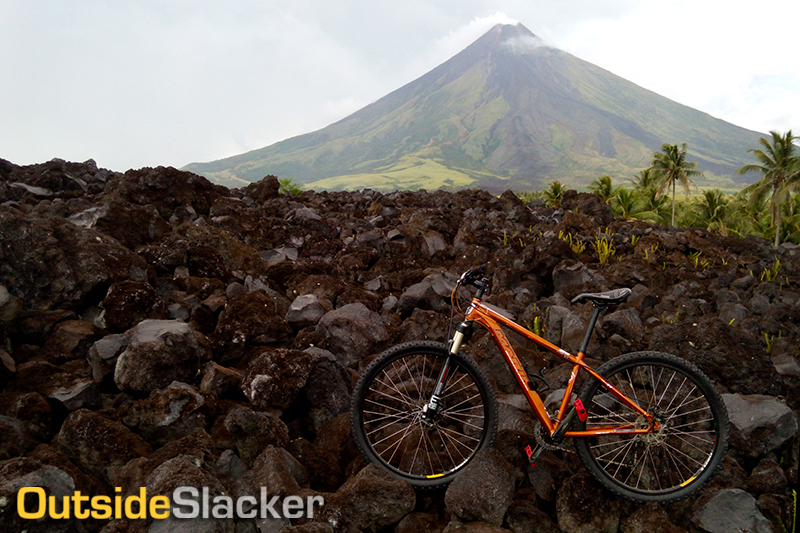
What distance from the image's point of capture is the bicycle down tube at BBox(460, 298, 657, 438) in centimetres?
315

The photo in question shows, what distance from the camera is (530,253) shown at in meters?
7.28

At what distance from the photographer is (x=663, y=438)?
→ 320 centimetres

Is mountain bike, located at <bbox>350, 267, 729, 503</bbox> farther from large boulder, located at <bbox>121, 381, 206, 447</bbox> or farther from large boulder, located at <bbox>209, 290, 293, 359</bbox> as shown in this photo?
large boulder, located at <bbox>209, 290, 293, 359</bbox>

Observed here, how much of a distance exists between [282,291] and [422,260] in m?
2.88

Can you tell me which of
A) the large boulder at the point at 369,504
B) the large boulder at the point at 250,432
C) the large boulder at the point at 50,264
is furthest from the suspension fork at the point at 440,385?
the large boulder at the point at 50,264

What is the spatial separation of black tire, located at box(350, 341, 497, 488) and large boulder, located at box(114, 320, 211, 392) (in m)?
1.50

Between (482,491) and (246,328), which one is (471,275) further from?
(246,328)

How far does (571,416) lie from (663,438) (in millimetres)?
688

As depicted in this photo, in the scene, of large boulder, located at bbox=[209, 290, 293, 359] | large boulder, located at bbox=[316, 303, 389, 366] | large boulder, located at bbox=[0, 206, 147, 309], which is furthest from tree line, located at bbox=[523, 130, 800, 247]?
large boulder, located at bbox=[0, 206, 147, 309]

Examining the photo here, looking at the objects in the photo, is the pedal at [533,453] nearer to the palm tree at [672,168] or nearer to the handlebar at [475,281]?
the handlebar at [475,281]

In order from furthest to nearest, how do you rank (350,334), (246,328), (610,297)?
(350,334), (246,328), (610,297)

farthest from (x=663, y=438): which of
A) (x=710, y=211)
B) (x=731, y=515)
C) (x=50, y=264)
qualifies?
(x=710, y=211)

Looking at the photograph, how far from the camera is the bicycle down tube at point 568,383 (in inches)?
124

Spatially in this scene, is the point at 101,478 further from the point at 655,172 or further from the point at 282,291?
the point at 655,172
